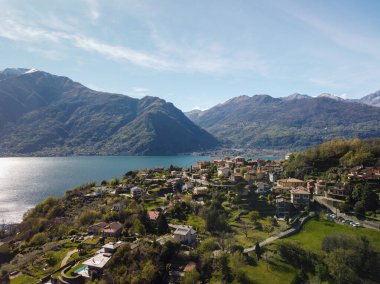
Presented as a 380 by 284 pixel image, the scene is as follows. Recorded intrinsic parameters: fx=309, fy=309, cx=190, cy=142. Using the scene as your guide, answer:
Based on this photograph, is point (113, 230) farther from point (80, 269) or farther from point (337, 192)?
point (337, 192)

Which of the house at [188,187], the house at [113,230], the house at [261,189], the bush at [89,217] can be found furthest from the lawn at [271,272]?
the house at [188,187]

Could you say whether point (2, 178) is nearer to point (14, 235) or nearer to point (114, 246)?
point (14, 235)

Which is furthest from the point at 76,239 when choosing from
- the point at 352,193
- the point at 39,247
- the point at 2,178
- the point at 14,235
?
the point at 2,178

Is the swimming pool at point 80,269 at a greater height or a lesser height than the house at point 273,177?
lesser

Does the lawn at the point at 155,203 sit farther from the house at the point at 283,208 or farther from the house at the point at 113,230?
the house at the point at 283,208

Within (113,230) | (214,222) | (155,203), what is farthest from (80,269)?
(155,203)
